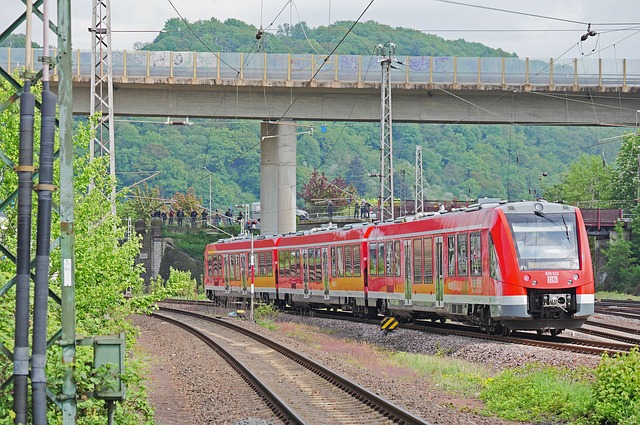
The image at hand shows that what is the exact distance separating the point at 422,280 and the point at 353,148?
136 meters

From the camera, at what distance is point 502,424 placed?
14.0m

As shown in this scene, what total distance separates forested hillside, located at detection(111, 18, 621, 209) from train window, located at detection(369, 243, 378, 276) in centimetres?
10104

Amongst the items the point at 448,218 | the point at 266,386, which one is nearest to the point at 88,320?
the point at 266,386

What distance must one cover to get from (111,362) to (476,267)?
15.3 metres

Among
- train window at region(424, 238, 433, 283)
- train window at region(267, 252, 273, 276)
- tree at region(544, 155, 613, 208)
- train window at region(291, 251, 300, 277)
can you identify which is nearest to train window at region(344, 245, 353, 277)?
train window at region(291, 251, 300, 277)

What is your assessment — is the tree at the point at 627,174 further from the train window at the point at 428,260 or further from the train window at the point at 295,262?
the train window at the point at 428,260

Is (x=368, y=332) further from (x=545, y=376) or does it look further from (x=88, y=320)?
(x=88, y=320)

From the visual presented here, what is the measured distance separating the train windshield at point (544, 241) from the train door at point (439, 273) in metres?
3.69

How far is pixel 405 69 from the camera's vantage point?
49.2 meters

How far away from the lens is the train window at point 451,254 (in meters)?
26.0

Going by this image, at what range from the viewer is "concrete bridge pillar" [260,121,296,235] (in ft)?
170

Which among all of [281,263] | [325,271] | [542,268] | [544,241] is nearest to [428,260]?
[544,241]

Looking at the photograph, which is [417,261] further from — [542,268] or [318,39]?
[318,39]

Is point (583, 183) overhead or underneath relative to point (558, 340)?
overhead
